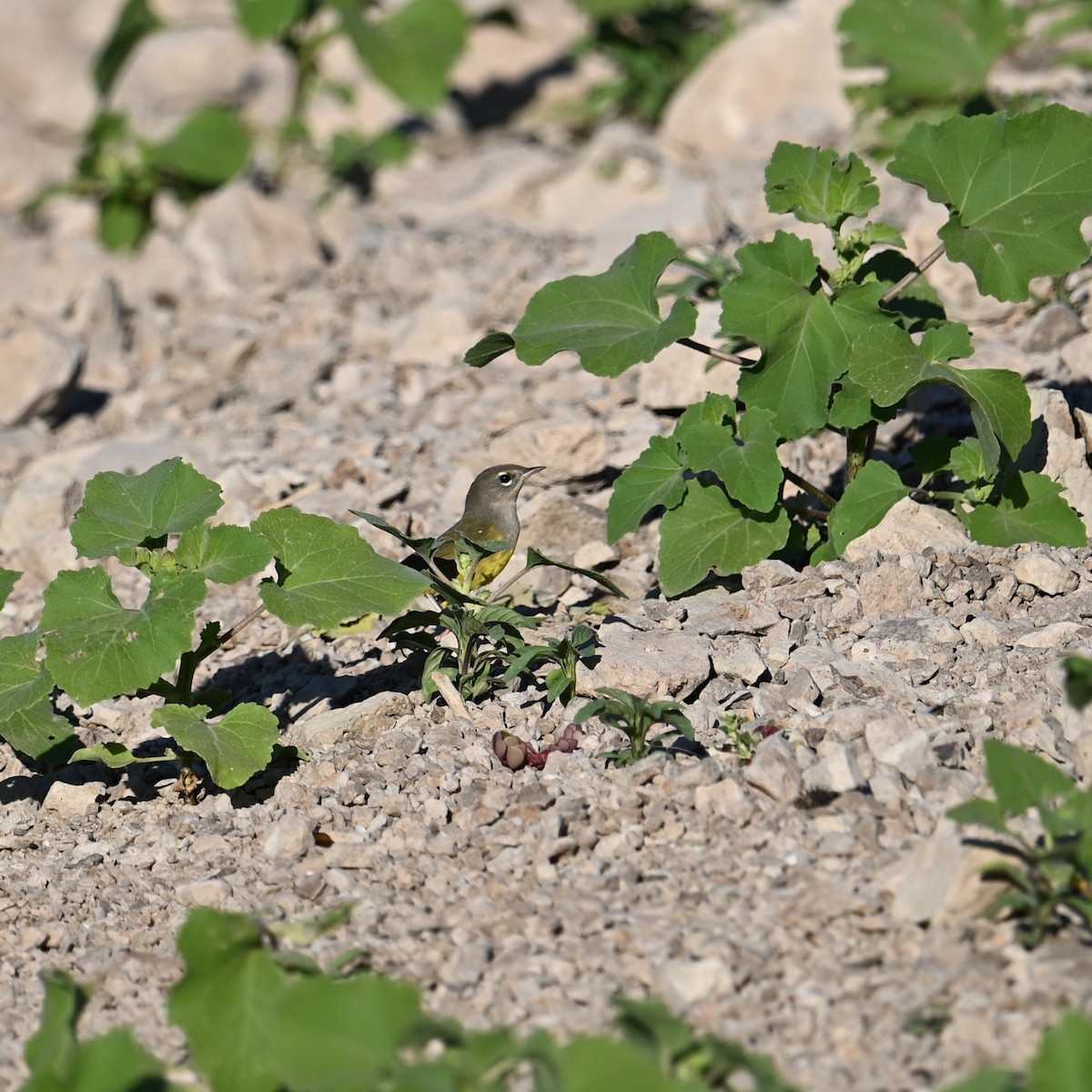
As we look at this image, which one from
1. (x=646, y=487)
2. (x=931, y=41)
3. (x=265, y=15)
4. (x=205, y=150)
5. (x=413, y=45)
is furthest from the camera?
(x=413, y=45)

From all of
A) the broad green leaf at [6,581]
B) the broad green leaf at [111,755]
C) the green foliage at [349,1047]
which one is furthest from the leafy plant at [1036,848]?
the broad green leaf at [6,581]

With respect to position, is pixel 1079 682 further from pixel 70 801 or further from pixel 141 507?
pixel 70 801

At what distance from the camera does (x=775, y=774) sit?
12.8 feet

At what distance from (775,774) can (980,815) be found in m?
0.72

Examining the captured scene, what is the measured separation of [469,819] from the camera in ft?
13.3

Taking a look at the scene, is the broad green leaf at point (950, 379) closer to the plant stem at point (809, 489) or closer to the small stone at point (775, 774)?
the plant stem at point (809, 489)

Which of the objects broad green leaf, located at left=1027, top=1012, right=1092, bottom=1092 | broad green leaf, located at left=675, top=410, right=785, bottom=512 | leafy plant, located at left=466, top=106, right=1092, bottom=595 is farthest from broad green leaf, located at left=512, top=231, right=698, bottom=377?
broad green leaf, located at left=1027, top=1012, right=1092, bottom=1092

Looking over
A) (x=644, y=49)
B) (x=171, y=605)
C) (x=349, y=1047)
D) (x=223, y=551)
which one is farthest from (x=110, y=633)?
(x=644, y=49)

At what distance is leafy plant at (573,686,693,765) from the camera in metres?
4.11

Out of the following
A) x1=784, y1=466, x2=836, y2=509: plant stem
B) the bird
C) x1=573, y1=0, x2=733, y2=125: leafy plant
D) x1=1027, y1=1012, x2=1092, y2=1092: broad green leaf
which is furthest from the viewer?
x1=573, y1=0, x2=733, y2=125: leafy plant

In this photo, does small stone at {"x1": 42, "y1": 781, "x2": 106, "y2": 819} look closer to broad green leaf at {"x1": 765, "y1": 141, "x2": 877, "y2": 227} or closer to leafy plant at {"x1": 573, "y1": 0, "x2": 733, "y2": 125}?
broad green leaf at {"x1": 765, "y1": 141, "x2": 877, "y2": 227}

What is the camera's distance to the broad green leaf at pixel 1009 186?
15.5 ft

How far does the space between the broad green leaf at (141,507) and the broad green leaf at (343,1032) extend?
1.73 metres

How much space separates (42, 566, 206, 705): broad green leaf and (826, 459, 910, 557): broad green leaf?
206cm
